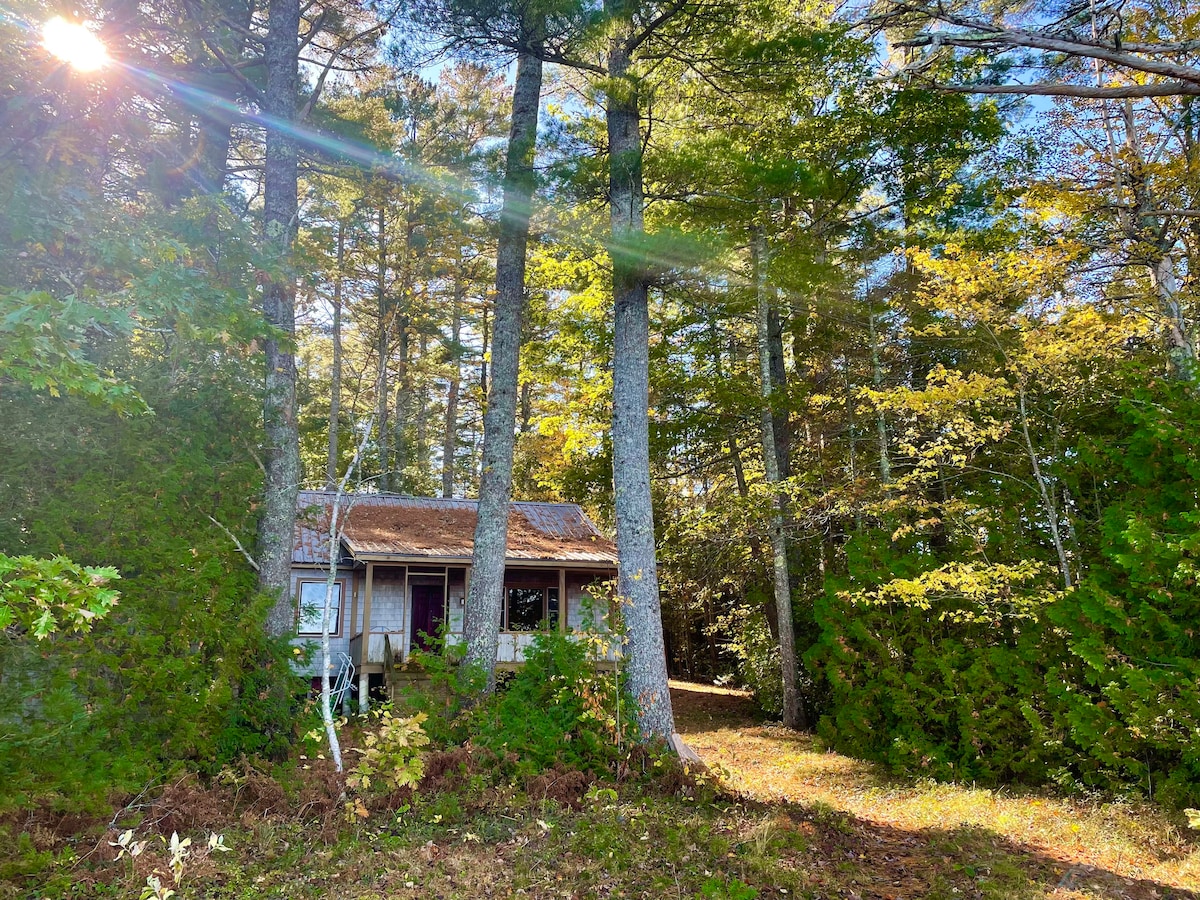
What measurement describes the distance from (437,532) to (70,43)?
10.4 metres

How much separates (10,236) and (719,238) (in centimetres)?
664

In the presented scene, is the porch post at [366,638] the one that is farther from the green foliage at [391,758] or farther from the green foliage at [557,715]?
the green foliage at [391,758]

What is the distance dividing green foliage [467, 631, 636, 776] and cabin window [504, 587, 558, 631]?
28.7ft

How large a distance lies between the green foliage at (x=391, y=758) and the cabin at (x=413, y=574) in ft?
22.2

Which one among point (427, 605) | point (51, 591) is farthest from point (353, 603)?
point (51, 591)

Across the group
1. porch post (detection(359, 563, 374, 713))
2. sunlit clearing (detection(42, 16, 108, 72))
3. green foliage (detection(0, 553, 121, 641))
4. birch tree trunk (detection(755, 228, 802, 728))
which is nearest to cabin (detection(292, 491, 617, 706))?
porch post (detection(359, 563, 374, 713))

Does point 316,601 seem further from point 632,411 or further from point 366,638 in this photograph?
point 632,411

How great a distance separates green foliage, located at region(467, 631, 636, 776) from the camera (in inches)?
263

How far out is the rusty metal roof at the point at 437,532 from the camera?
545 inches

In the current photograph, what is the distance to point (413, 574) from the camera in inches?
590

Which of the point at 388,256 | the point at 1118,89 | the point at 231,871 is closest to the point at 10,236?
the point at 231,871

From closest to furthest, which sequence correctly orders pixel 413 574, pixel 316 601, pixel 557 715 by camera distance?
pixel 557 715 < pixel 316 601 < pixel 413 574

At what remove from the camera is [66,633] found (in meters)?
4.64

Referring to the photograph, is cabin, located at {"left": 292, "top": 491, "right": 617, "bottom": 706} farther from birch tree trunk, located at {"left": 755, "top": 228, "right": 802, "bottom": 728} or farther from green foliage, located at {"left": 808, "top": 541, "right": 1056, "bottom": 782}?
green foliage, located at {"left": 808, "top": 541, "right": 1056, "bottom": 782}
